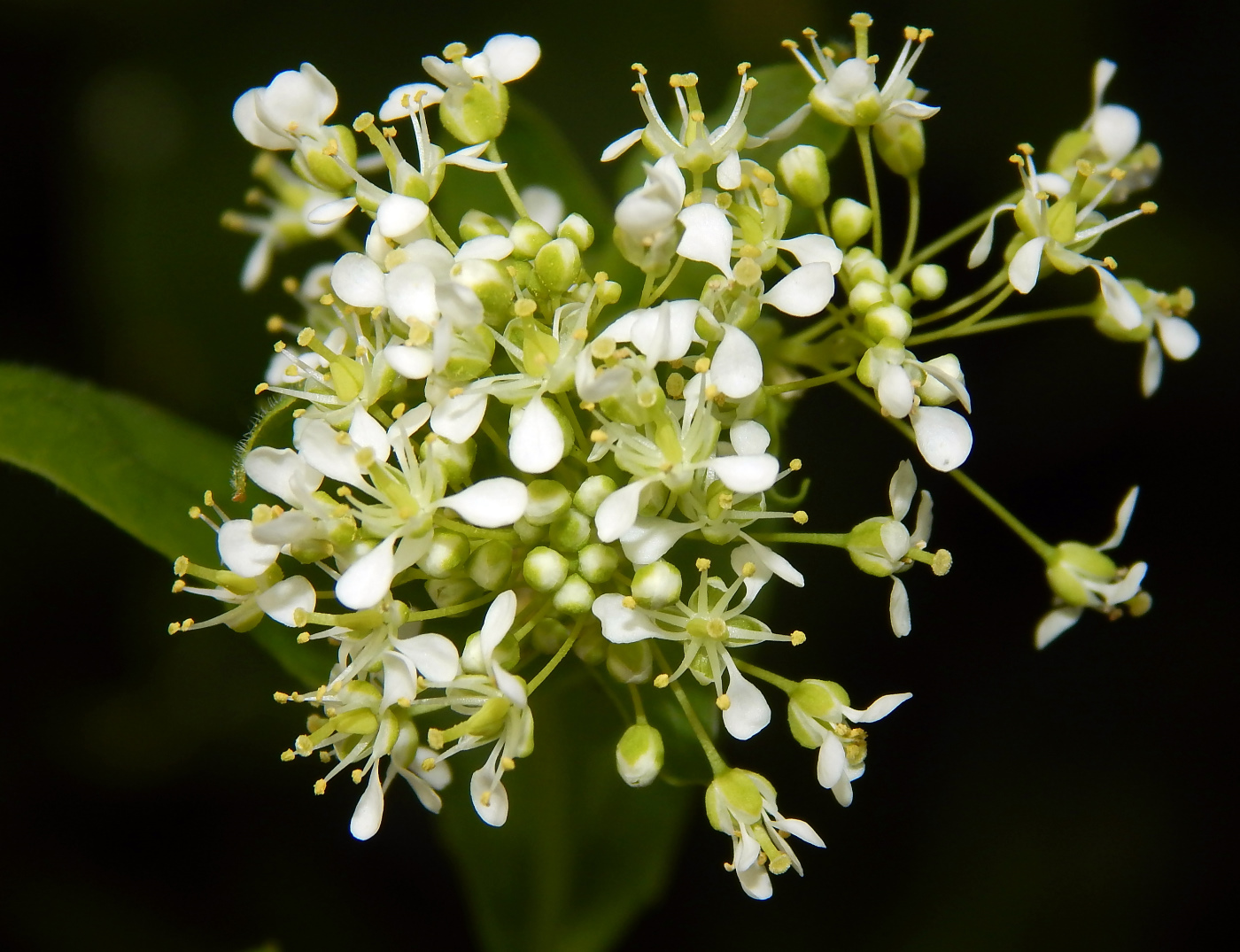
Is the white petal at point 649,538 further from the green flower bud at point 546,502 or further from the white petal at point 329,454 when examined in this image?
the white petal at point 329,454

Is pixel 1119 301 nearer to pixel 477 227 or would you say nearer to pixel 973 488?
pixel 973 488

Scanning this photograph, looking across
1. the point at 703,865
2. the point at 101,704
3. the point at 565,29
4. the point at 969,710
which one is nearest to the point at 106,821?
the point at 101,704

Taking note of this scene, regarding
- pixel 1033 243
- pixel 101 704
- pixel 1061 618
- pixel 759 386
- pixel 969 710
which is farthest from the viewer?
pixel 101 704

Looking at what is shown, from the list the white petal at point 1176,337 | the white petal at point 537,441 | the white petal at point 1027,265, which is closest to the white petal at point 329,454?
the white petal at point 537,441

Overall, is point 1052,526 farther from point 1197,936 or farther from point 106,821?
point 106,821

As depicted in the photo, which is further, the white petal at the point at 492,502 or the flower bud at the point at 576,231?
the flower bud at the point at 576,231

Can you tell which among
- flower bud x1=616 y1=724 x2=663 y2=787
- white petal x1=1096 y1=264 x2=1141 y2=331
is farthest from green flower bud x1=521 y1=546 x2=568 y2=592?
white petal x1=1096 y1=264 x2=1141 y2=331

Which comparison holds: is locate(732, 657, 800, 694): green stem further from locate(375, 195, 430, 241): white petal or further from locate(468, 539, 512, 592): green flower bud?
locate(375, 195, 430, 241): white petal
